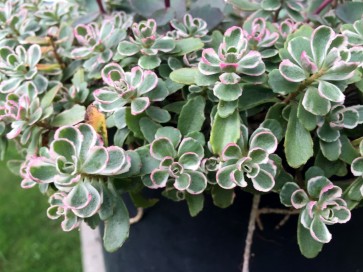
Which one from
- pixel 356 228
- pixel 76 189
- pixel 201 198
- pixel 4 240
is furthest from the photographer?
pixel 4 240

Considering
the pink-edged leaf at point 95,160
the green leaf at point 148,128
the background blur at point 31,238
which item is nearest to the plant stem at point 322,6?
the green leaf at point 148,128

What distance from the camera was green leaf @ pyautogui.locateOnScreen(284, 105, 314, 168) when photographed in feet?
1.96

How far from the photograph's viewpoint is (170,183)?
64 cm

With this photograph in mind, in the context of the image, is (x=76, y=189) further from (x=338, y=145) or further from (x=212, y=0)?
(x=212, y=0)

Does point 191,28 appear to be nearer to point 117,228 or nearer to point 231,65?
point 231,65

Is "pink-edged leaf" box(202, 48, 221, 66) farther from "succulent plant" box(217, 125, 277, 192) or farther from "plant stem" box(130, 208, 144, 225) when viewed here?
"plant stem" box(130, 208, 144, 225)

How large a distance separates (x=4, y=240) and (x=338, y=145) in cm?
159

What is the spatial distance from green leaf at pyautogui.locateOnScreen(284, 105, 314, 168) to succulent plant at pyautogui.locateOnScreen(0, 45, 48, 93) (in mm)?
390

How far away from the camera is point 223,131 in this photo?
0.60 meters

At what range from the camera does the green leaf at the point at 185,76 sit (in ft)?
2.09

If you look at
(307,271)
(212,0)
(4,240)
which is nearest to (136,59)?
(212,0)

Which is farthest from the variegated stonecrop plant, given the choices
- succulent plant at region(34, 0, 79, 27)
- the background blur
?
the background blur

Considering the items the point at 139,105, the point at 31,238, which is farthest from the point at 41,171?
the point at 31,238

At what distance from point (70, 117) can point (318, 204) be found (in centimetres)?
34
